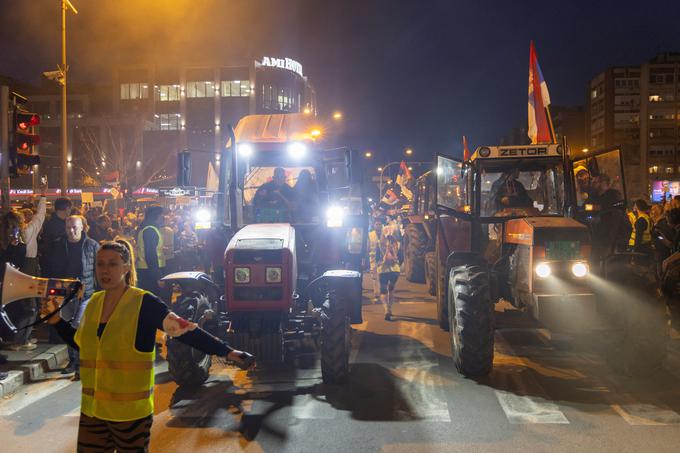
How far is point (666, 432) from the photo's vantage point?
207 inches

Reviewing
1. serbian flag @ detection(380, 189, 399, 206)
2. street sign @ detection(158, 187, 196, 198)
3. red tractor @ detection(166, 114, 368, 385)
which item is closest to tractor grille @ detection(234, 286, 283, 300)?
red tractor @ detection(166, 114, 368, 385)

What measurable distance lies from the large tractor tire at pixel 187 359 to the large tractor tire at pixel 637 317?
15.2 ft

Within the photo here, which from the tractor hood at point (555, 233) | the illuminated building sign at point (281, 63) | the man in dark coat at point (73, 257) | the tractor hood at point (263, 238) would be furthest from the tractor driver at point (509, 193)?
the illuminated building sign at point (281, 63)

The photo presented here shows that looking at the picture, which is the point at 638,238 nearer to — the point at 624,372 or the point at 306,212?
the point at 624,372

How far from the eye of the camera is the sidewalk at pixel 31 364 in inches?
273

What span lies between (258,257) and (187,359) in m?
1.36

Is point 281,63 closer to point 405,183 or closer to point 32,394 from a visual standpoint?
point 405,183

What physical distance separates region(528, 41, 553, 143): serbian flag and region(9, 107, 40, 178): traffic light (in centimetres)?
904

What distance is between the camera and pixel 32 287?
380 centimetres

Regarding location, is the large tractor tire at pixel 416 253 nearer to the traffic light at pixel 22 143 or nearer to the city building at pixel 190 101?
the traffic light at pixel 22 143

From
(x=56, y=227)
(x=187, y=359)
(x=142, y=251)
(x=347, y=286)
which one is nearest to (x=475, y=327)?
(x=347, y=286)

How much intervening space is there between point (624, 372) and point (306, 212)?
4.57 m

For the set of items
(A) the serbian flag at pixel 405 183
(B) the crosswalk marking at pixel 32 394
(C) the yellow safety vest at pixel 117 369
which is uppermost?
(A) the serbian flag at pixel 405 183

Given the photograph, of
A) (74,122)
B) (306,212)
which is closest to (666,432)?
(306,212)
